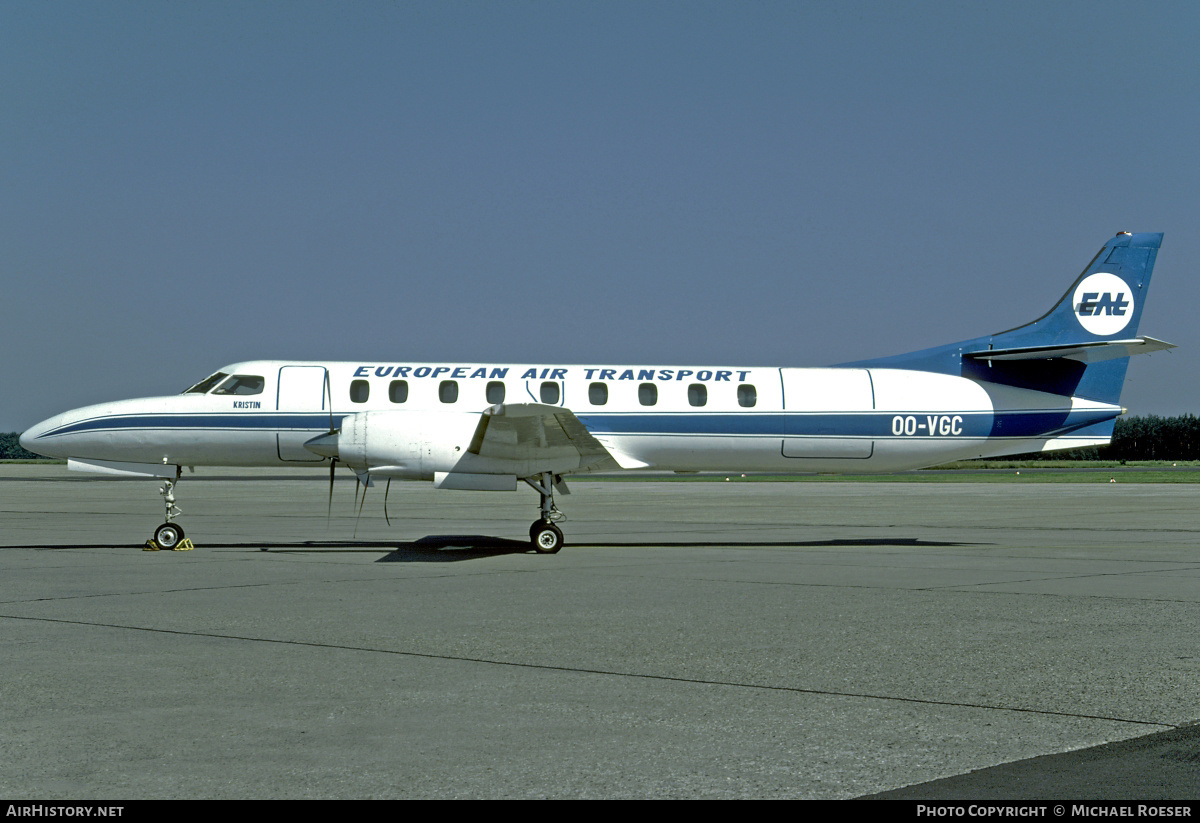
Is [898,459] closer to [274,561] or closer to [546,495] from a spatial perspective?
[546,495]

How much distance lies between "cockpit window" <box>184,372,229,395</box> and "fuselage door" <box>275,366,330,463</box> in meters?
1.11

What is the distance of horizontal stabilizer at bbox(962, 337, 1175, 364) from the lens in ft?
65.3

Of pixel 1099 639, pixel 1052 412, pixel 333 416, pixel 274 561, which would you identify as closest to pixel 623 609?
pixel 1099 639

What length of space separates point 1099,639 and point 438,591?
22.6ft

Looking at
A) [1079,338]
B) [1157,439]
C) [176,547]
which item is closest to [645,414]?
[176,547]

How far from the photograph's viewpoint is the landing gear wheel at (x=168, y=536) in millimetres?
18391

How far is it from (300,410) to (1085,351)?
1390cm

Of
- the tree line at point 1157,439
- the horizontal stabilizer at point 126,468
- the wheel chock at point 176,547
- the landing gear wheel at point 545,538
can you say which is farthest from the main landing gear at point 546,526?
the tree line at point 1157,439

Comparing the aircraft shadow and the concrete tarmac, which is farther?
the aircraft shadow

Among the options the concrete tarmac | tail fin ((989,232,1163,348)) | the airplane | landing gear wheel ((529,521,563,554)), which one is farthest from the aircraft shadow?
tail fin ((989,232,1163,348))

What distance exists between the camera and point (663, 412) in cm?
1977

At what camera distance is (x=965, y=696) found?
716 cm

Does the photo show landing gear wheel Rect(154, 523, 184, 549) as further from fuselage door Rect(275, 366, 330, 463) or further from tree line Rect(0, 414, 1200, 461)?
tree line Rect(0, 414, 1200, 461)
